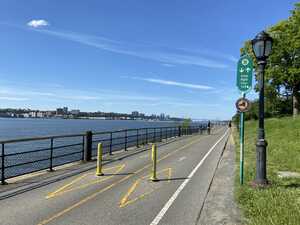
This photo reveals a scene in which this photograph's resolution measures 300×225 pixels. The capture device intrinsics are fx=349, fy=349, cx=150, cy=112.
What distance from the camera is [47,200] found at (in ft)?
26.7

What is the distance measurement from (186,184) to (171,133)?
87.4ft

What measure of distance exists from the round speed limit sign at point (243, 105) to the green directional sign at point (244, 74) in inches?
14.6

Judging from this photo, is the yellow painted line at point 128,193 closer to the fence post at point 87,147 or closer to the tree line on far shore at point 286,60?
the fence post at point 87,147

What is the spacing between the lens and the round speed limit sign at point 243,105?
998 centimetres

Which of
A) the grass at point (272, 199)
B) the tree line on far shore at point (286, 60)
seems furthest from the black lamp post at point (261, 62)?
the tree line on far shore at point (286, 60)

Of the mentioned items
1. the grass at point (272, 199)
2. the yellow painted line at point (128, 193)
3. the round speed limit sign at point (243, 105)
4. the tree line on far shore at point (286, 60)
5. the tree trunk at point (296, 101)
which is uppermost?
the tree line on far shore at point (286, 60)

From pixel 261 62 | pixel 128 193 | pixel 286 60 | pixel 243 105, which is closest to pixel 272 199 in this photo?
pixel 243 105

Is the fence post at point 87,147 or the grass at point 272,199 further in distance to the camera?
the fence post at point 87,147

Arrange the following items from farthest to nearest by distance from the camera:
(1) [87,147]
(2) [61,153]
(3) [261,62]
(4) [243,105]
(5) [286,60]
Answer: (5) [286,60]
(2) [61,153]
(1) [87,147]
(4) [243,105]
(3) [261,62]

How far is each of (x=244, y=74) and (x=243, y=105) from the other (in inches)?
38.1

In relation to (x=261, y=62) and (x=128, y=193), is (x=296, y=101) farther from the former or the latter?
(x=128, y=193)

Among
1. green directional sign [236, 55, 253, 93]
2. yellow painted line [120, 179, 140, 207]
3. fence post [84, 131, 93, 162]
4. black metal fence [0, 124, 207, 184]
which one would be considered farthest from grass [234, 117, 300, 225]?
fence post [84, 131, 93, 162]

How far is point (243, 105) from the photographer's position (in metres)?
10.0

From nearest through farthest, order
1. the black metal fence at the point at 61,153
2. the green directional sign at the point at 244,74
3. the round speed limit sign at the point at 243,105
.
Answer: the round speed limit sign at the point at 243,105 → the green directional sign at the point at 244,74 → the black metal fence at the point at 61,153
